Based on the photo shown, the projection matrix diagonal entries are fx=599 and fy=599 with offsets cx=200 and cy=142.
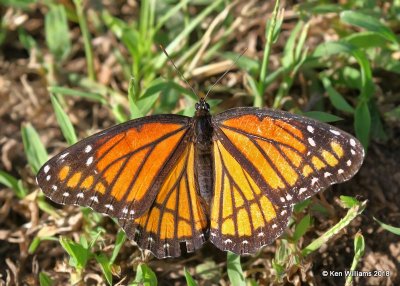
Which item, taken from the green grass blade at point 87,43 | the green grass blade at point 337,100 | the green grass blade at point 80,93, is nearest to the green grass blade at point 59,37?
the green grass blade at point 87,43

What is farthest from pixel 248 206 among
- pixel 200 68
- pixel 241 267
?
pixel 200 68

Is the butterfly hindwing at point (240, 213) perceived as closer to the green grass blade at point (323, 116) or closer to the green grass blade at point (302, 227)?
the green grass blade at point (302, 227)

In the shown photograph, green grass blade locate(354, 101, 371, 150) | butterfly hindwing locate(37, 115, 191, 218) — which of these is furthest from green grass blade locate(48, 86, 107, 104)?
green grass blade locate(354, 101, 371, 150)

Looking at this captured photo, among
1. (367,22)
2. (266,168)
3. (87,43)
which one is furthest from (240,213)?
(87,43)

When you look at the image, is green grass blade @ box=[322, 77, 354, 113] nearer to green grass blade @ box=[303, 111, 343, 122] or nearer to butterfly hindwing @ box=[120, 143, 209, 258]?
green grass blade @ box=[303, 111, 343, 122]

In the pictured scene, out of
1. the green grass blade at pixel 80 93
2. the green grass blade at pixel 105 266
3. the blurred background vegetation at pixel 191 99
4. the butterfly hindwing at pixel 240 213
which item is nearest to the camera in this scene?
the butterfly hindwing at pixel 240 213

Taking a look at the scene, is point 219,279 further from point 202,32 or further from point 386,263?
point 202,32
